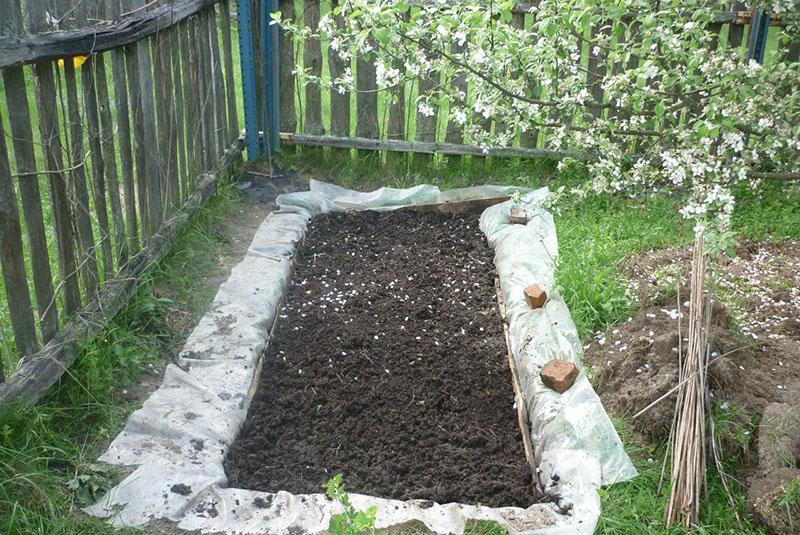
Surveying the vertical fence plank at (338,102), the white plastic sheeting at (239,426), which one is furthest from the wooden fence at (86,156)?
the vertical fence plank at (338,102)

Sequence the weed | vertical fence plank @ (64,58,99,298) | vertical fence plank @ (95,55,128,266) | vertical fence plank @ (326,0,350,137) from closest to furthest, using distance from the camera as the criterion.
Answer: the weed, vertical fence plank @ (64,58,99,298), vertical fence plank @ (95,55,128,266), vertical fence plank @ (326,0,350,137)

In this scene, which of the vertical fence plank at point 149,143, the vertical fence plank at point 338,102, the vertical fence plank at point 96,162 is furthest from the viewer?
the vertical fence plank at point 338,102

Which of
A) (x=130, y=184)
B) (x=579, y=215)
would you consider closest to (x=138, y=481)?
(x=130, y=184)

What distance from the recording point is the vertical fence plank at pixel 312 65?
20.6 feet

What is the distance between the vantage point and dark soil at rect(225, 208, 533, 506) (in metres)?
3.31

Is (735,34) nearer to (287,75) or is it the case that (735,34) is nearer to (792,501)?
(287,75)

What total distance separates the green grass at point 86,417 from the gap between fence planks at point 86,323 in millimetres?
65

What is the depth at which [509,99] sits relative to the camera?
4324 mm

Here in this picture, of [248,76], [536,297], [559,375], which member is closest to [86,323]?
[559,375]

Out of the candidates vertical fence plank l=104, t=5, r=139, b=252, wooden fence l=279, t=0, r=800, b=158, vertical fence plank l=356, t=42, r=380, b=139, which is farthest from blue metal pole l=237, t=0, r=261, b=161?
vertical fence plank l=104, t=5, r=139, b=252

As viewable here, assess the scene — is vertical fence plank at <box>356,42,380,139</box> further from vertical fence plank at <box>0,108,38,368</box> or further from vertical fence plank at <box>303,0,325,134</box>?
vertical fence plank at <box>0,108,38,368</box>

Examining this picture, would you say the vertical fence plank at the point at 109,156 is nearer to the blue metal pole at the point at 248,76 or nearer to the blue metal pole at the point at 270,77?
the blue metal pole at the point at 248,76

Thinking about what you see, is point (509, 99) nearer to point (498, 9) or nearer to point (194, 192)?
point (498, 9)

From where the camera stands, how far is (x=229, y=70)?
19.6ft
